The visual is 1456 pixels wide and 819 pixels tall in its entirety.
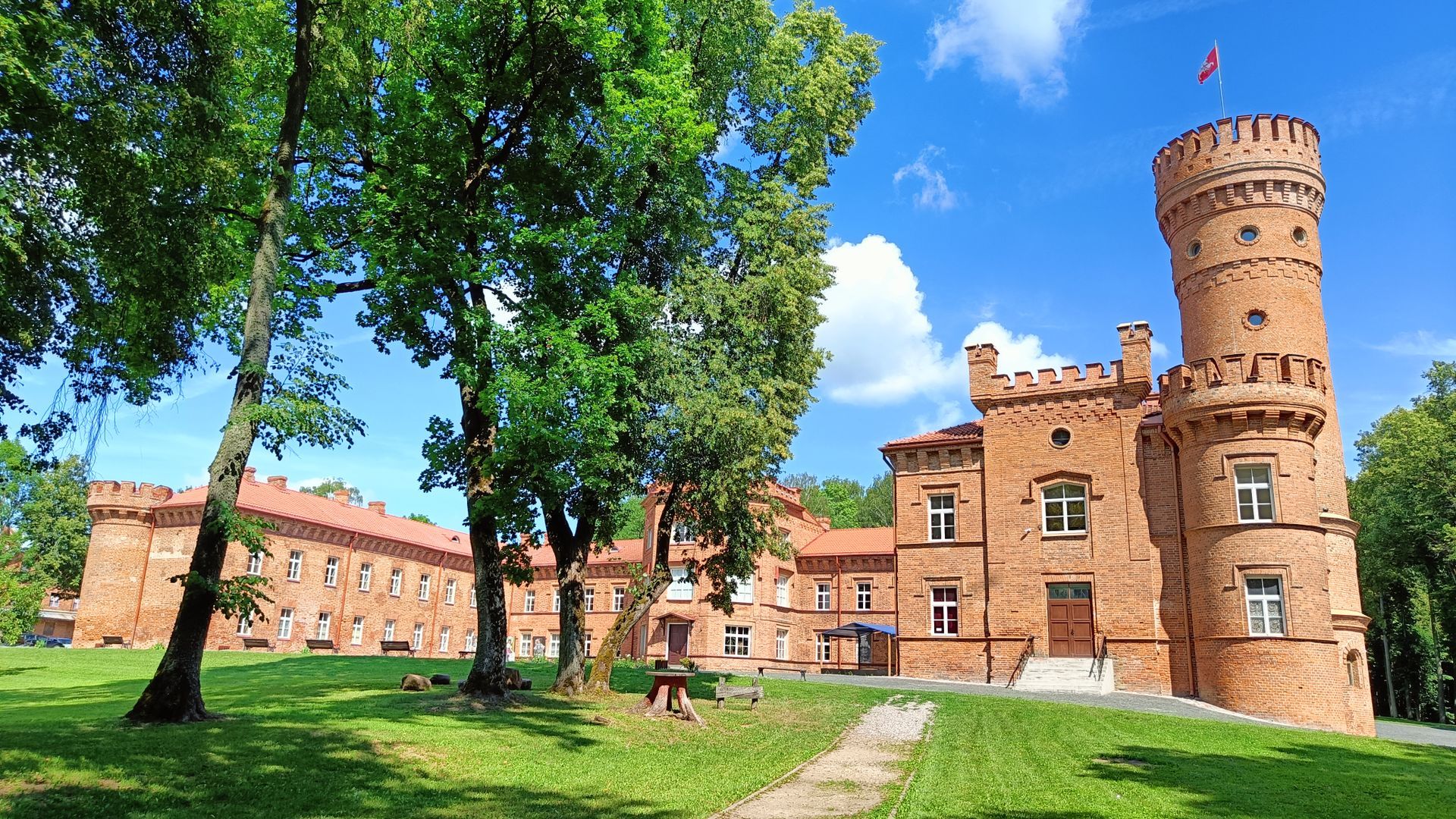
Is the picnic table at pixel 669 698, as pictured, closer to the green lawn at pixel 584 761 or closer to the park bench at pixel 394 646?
the green lawn at pixel 584 761

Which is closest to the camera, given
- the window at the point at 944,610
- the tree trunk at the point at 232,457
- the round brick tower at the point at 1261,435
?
the tree trunk at the point at 232,457

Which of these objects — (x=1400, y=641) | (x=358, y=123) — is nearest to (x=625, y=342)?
(x=358, y=123)

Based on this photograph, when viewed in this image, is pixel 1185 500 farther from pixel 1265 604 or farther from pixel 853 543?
pixel 853 543

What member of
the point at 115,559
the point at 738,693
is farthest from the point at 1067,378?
the point at 115,559

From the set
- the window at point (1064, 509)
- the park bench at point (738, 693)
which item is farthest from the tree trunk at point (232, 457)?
the window at point (1064, 509)

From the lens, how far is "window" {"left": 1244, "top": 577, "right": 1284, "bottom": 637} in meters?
24.0

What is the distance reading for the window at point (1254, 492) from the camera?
2483cm

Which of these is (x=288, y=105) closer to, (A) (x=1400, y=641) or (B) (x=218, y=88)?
(B) (x=218, y=88)

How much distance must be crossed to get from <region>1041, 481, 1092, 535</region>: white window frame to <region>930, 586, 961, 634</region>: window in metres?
3.90

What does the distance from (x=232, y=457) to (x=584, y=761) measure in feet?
19.8

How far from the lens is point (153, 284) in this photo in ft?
34.1

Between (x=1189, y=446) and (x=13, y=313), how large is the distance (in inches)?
1086

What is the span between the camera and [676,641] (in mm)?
43812

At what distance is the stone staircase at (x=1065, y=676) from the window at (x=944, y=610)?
3171 millimetres
